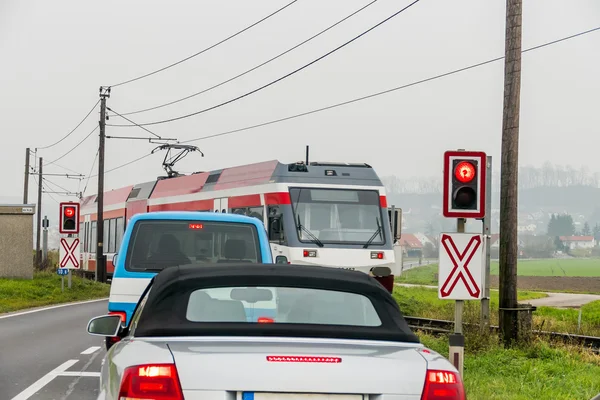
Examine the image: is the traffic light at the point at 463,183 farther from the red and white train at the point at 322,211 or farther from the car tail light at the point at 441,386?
the red and white train at the point at 322,211

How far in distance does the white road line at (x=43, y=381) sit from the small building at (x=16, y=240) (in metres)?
21.6

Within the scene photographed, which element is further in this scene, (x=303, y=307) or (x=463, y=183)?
(x=463, y=183)

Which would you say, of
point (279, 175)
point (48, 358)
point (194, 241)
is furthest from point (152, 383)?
point (279, 175)

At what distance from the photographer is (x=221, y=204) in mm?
27047

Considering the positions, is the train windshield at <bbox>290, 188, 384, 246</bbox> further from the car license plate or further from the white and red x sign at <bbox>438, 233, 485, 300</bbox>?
the car license plate

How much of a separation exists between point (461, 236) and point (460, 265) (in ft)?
1.07

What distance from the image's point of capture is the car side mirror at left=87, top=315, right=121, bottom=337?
269 inches

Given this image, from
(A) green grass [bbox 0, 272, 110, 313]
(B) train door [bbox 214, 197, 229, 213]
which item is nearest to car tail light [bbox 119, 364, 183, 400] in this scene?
(B) train door [bbox 214, 197, 229, 213]

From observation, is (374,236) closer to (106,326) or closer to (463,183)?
(463,183)

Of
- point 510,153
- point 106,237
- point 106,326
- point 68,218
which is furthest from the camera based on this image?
point 106,237

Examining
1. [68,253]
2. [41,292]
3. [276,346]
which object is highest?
[276,346]

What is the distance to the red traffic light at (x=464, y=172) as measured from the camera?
480 inches

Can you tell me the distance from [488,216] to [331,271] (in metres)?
12.1

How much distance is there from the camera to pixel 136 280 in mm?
11430
